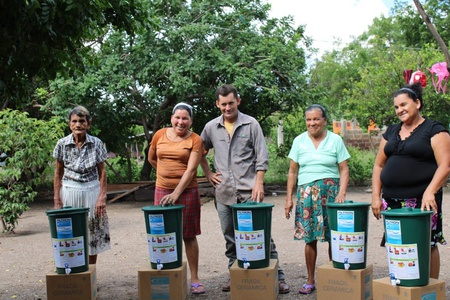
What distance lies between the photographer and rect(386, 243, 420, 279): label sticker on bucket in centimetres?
405

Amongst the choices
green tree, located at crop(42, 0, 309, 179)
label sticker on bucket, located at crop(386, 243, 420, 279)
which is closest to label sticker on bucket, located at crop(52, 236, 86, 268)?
label sticker on bucket, located at crop(386, 243, 420, 279)

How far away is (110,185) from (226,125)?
9926mm

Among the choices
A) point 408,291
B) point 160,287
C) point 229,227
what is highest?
point 229,227

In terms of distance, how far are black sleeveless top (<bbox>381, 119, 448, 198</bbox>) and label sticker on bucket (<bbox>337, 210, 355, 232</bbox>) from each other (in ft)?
1.12

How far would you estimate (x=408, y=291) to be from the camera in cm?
405

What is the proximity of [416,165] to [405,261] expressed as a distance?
0.74 m

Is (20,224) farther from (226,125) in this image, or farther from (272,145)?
(272,145)

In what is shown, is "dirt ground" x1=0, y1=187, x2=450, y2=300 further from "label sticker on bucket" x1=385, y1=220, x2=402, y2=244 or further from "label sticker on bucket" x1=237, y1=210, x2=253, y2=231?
"label sticker on bucket" x1=385, y1=220, x2=402, y2=244

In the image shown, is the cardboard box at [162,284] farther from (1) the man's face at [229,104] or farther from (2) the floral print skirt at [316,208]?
(1) the man's face at [229,104]

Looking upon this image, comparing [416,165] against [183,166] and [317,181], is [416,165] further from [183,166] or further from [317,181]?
[183,166]

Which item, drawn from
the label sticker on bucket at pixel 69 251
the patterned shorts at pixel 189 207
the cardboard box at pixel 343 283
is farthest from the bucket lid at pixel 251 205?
the label sticker on bucket at pixel 69 251

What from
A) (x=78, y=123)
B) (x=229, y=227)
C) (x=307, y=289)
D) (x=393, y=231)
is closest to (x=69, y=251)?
(x=78, y=123)

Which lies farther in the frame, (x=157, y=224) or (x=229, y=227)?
(x=229, y=227)

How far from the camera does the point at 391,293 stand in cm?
417
